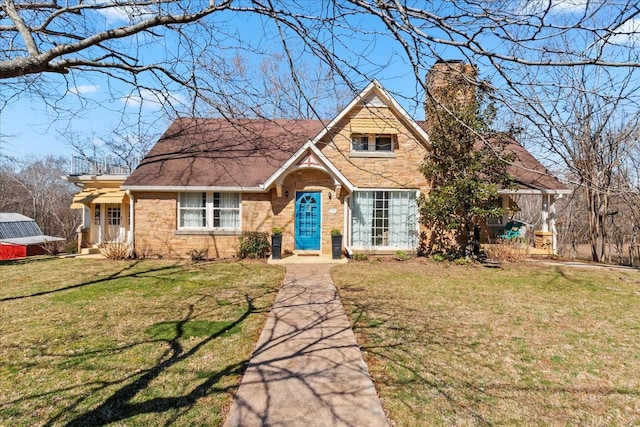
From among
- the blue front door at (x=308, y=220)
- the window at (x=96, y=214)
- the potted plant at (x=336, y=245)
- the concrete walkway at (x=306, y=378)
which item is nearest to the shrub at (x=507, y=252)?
the potted plant at (x=336, y=245)

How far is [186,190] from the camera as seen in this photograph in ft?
43.7

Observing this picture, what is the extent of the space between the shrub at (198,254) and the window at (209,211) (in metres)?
0.96

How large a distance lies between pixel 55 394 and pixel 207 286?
5.15 m

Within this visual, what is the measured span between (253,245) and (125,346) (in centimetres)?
815

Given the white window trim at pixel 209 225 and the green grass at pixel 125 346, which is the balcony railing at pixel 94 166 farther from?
the green grass at pixel 125 346

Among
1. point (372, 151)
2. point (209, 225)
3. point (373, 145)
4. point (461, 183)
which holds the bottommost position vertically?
point (209, 225)

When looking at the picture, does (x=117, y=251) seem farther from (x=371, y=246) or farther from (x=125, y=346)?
(x=371, y=246)

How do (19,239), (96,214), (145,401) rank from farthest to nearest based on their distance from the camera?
(19,239)
(96,214)
(145,401)

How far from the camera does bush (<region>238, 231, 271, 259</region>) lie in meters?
13.2

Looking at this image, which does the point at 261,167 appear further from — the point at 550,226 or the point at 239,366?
the point at 550,226

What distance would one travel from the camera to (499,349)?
5.17 meters

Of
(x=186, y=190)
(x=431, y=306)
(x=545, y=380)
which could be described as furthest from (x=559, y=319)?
(x=186, y=190)

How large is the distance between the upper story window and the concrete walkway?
28.1 feet

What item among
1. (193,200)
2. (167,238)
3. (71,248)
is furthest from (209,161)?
(71,248)
